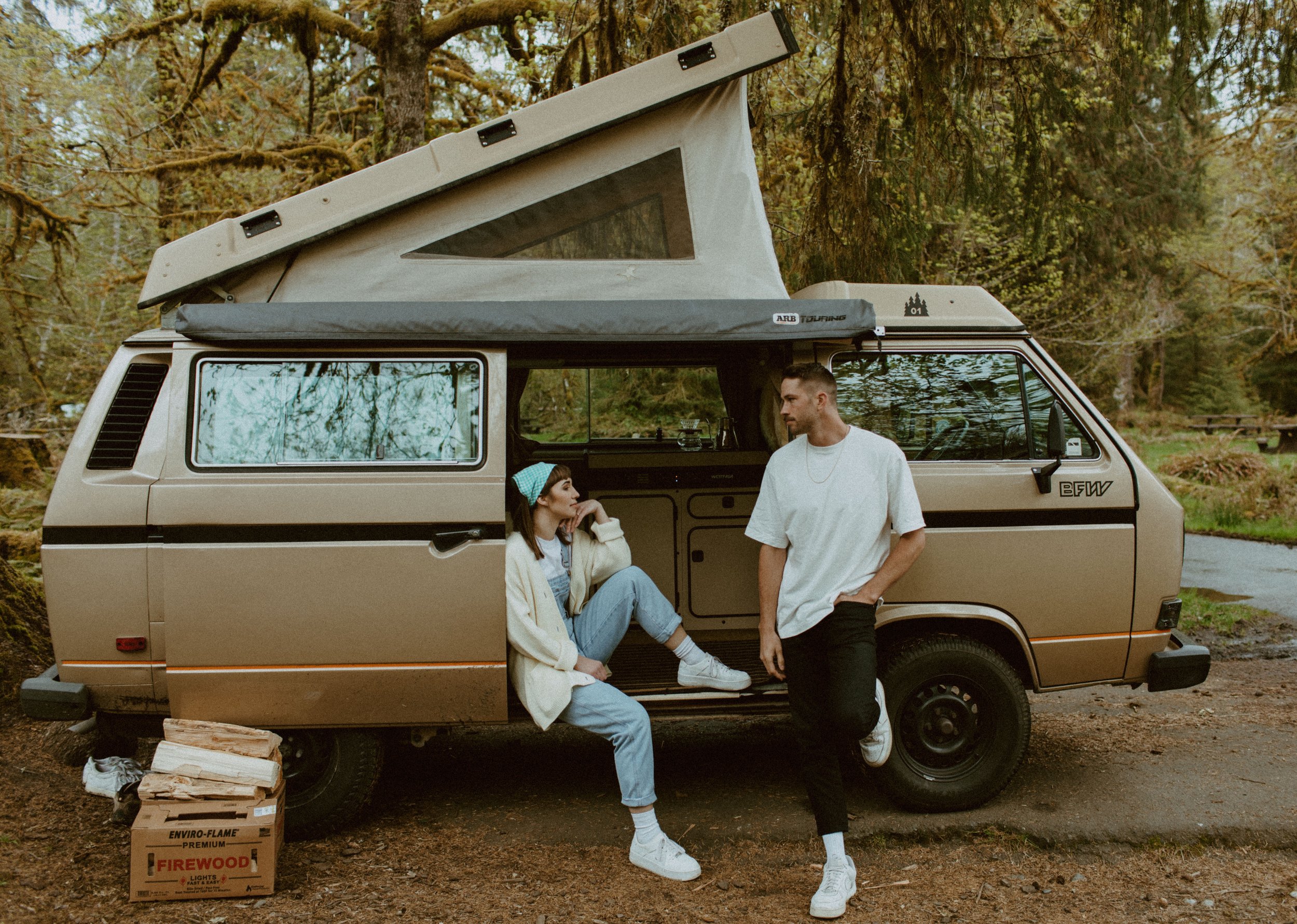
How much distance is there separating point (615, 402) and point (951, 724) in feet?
9.96

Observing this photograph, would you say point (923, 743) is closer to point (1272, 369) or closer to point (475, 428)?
point (475, 428)

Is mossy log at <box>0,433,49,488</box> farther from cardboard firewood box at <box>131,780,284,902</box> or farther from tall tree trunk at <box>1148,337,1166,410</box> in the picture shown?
tall tree trunk at <box>1148,337,1166,410</box>

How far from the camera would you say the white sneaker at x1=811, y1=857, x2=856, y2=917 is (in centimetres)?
362

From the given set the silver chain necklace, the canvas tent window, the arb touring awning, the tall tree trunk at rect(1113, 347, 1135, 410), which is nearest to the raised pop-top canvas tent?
the canvas tent window

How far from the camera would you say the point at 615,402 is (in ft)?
21.1

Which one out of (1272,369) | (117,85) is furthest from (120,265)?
(1272,369)

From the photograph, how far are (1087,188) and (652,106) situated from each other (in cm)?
1472

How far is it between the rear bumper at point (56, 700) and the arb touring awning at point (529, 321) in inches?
62.2

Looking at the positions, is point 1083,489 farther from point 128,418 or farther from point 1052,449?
point 128,418

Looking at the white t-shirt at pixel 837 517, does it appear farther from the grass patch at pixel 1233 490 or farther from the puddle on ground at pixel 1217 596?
the grass patch at pixel 1233 490

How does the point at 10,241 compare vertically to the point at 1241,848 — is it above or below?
above

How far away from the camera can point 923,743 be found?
14.9ft

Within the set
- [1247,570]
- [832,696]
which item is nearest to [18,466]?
[832,696]

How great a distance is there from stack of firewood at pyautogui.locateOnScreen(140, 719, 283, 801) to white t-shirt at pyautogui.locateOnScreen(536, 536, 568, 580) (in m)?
1.39
